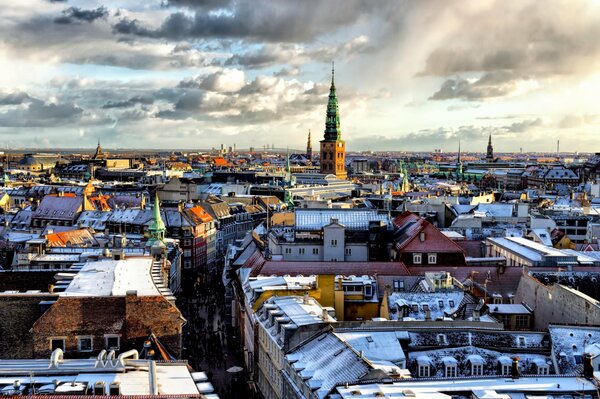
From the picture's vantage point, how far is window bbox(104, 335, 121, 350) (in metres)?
40.0

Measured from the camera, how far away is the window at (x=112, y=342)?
1575 inches

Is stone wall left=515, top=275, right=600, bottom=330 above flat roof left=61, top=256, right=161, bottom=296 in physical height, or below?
below

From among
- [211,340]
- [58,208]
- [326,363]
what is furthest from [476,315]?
[58,208]

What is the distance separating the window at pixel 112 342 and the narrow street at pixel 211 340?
50.7 feet

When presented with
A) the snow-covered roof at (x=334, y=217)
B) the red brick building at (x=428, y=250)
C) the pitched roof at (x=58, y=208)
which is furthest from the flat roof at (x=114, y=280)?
the pitched roof at (x=58, y=208)

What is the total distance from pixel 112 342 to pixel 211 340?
2828 centimetres

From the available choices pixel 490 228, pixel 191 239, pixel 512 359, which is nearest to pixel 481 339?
pixel 512 359

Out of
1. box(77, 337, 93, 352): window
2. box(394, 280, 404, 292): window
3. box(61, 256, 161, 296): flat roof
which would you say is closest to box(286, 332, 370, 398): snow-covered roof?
box(61, 256, 161, 296): flat roof

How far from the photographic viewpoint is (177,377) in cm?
3169

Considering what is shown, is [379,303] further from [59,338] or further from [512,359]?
[59,338]

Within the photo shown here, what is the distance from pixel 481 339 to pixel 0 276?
1281 inches

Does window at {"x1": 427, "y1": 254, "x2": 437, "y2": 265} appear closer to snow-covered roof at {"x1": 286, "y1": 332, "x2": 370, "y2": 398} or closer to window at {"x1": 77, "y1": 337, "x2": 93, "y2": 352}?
snow-covered roof at {"x1": 286, "y1": 332, "x2": 370, "y2": 398}

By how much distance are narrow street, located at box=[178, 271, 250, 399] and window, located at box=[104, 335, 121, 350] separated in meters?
15.5

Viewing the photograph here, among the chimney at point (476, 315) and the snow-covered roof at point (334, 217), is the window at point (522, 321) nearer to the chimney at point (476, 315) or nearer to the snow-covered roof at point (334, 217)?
the chimney at point (476, 315)
